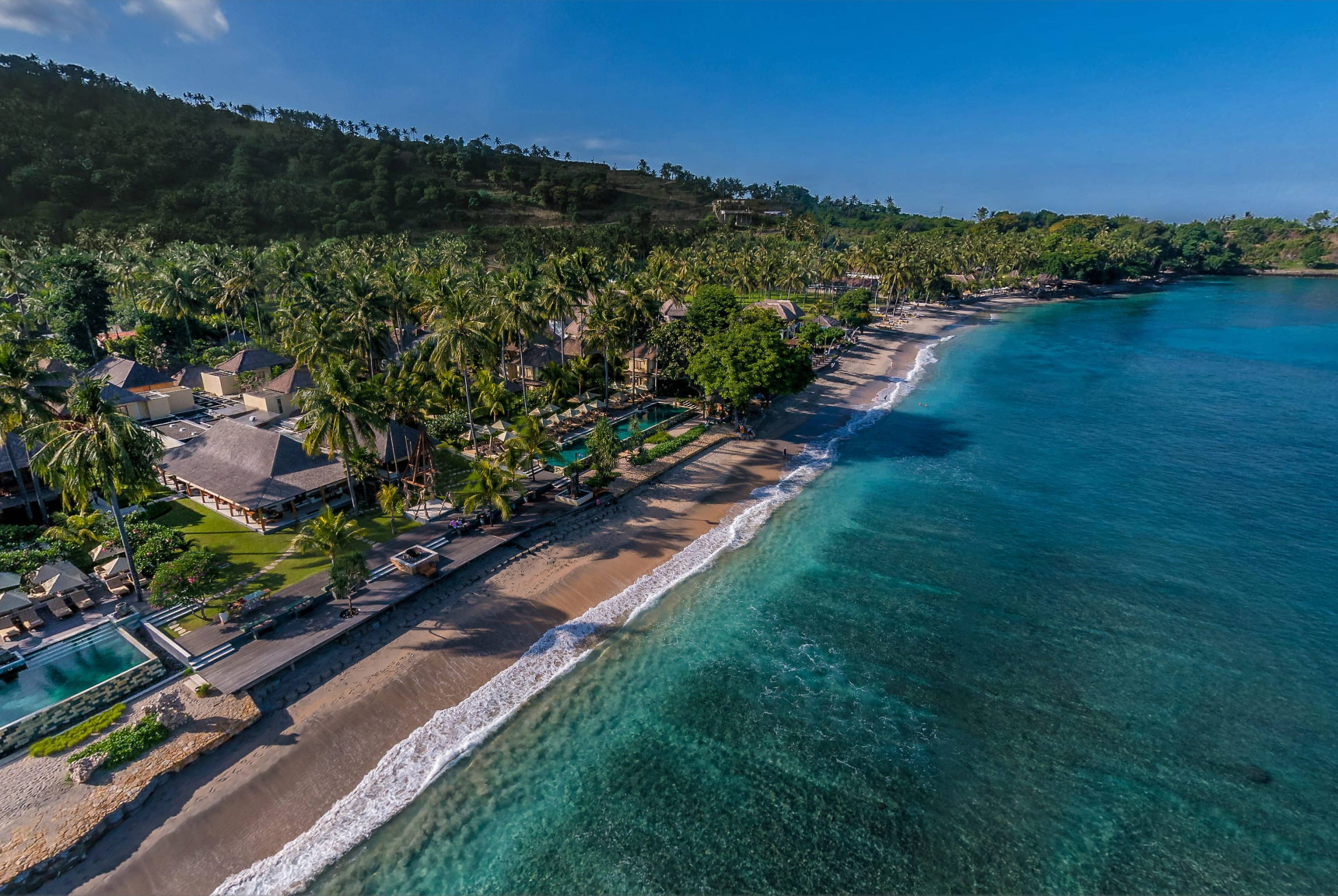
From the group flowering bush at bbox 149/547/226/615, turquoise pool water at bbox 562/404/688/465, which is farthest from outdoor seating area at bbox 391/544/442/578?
turquoise pool water at bbox 562/404/688/465

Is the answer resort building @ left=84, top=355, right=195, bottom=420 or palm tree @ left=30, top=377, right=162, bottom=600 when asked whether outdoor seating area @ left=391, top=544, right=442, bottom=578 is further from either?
resort building @ left=84, top=355, right=195, bottom=420

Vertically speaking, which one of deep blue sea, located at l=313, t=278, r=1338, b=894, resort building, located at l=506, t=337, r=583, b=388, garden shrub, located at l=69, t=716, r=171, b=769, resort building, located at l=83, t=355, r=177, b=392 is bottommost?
deep blue sea, located at l=313, t=278, r=1338, b=894

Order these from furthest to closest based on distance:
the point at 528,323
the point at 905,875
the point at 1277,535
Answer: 1. the point at 528,323
2. the point at 1277,535
3. the point at 905,875

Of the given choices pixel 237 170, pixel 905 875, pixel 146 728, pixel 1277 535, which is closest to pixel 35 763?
pixel 146 728

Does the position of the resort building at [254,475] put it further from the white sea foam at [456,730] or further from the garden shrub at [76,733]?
the white sea foam at [456,730]

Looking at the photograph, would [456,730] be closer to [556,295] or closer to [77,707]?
[77,707]

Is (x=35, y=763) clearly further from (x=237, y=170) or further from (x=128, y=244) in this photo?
(x=237, y=170)
